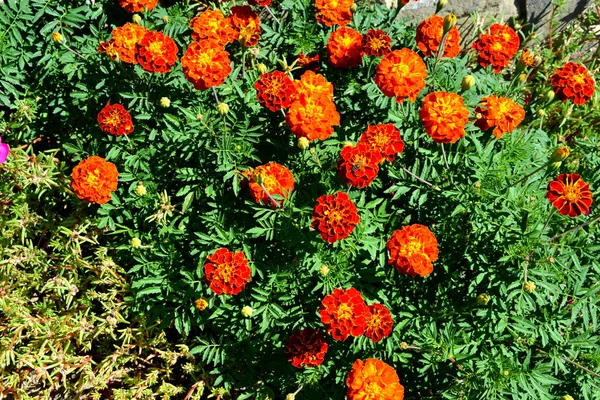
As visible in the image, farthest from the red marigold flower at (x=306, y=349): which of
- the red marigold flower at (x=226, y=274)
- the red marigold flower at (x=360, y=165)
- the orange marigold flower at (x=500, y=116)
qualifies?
the orange marigold flower at (x=500, y=116)

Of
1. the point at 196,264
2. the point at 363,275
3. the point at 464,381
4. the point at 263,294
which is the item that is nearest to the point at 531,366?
the point at 464,381

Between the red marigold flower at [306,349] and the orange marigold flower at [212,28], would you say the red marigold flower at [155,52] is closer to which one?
the orange marigold flower at [212,28]

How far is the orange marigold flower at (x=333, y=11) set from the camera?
8.97 ft

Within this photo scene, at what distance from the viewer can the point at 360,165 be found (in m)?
2.15

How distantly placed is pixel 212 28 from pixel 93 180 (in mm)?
967

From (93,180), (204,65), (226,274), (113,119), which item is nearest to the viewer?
(226,274)

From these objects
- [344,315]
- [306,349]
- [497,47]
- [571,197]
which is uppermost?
[497,47]

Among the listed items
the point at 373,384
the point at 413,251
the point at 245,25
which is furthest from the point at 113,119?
the point at 373,384

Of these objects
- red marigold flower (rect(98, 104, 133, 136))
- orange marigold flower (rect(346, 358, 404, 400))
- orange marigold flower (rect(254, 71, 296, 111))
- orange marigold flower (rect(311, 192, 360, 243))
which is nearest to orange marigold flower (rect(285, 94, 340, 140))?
orange marigold flower (rect(254, 71, 296, 111))

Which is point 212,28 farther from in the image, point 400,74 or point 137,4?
point 400,74

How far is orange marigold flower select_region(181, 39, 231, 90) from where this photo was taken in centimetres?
233

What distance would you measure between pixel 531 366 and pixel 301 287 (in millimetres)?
1202

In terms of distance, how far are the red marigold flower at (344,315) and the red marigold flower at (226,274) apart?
0.39 m

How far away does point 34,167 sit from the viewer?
9.25 ft
